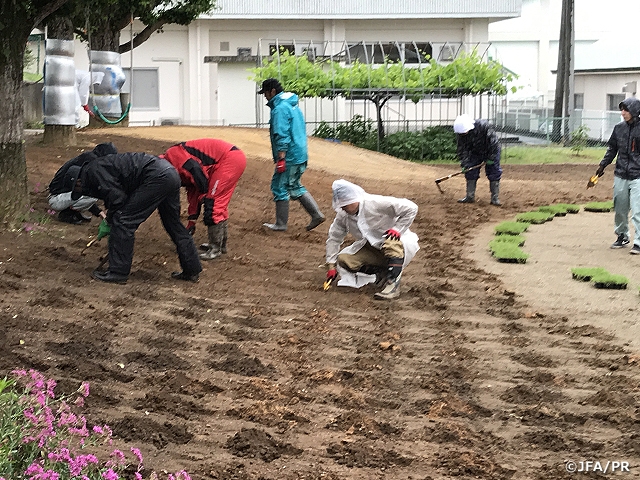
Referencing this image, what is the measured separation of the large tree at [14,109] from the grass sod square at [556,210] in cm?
823

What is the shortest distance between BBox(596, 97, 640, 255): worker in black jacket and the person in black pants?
17.7 ft

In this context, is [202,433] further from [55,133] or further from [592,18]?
[592,18]

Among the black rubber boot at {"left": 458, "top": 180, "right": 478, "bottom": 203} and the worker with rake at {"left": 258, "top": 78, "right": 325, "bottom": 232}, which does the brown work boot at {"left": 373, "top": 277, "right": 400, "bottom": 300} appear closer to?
the worker with rake at {"left": 258, "top": 78, "right": 325, "bottom": 232}

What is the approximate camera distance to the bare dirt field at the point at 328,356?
5008 mm

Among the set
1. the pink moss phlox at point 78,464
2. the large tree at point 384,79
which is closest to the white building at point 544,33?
the large tree at point 384,79

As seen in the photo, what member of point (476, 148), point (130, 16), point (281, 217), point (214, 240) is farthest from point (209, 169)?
point (130, 16)

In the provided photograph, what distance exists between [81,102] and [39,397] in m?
12.4


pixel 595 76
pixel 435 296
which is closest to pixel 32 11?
pixel 435 296

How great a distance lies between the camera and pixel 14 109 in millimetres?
9953

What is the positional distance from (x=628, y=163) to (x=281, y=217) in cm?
423

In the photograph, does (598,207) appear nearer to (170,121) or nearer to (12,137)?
(12,137)

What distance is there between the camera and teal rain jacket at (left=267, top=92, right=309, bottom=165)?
11.4 m

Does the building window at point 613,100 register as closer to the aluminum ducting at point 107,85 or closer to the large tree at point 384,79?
the large tree at point 384,79

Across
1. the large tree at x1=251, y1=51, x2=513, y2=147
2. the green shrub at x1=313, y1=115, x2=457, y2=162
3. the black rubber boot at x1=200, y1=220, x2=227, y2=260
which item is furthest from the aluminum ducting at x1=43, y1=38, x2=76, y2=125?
the green shrub at x1=313, y1=115, x2=457, y2=162
